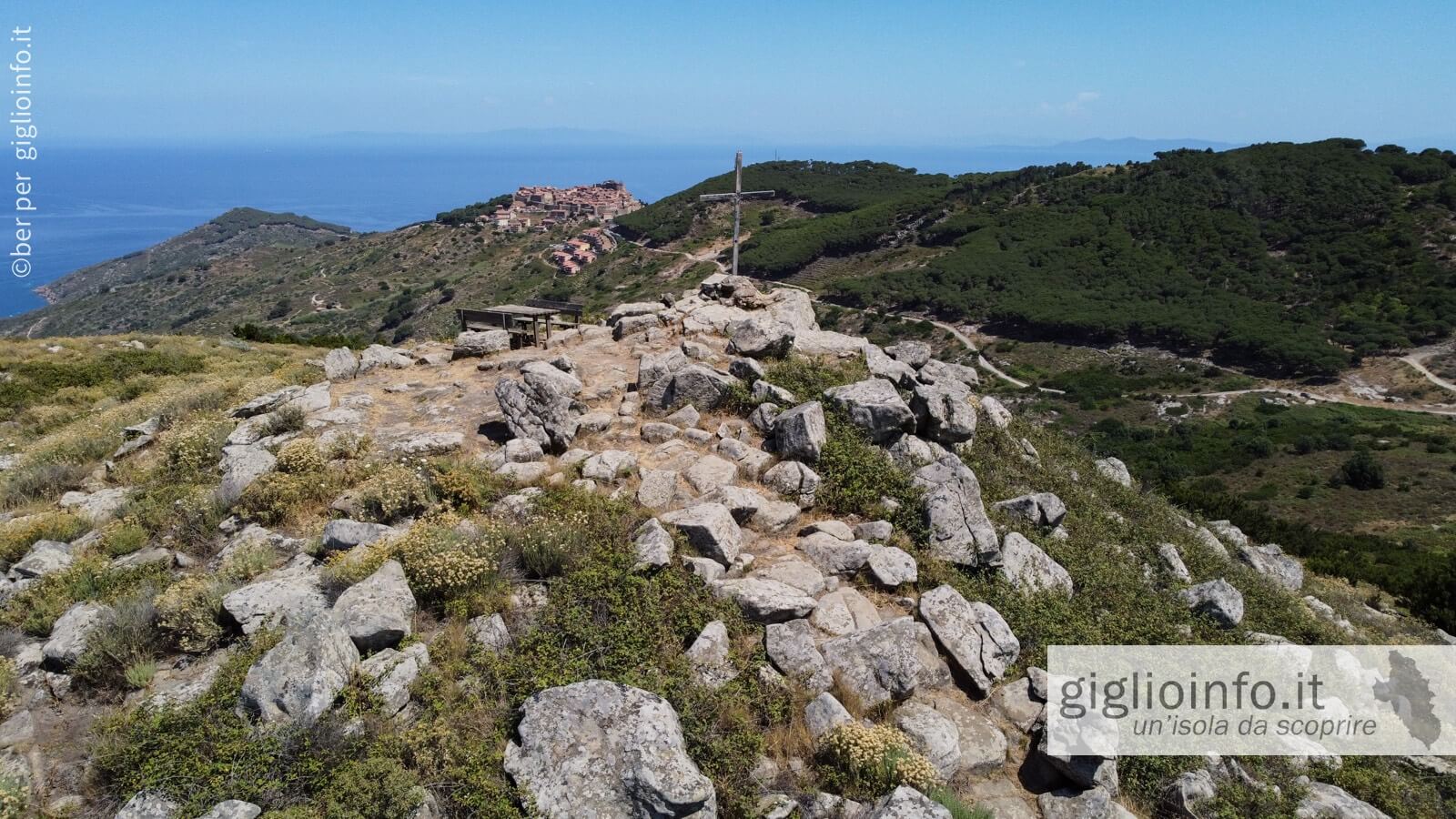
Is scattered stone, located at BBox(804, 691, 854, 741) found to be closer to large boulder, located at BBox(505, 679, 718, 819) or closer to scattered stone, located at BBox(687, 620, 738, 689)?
scattered stone, located at BBox(687, 620, 738, 689)

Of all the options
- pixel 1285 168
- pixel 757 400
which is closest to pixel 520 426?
pixel 757 400

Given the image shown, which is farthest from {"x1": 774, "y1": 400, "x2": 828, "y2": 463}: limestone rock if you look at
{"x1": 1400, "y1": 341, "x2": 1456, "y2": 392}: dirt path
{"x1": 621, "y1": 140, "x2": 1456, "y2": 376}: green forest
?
{"x1": 1400, "y1": 341, "x2": 1456, "y2": 392}: dirt path

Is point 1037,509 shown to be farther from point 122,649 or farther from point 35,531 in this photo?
point 35,531

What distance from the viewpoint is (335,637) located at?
6180 millimetres

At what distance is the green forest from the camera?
74.5 metres

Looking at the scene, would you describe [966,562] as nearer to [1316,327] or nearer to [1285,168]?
[1316,327]

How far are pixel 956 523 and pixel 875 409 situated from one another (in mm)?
2706

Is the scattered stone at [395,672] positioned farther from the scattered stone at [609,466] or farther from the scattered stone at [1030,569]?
the scattered stone at [1030,569]

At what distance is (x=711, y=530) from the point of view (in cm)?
843

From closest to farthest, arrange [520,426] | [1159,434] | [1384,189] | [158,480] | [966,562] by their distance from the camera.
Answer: [966,562]
[158,480]
[520,426]
[1159,434]
[1384,189]

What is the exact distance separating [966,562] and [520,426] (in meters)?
6.89

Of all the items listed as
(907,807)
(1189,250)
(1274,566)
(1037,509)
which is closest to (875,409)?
(1037,509)

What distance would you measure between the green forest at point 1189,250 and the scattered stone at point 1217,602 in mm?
74864

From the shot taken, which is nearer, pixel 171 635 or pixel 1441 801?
pixel 171 635
